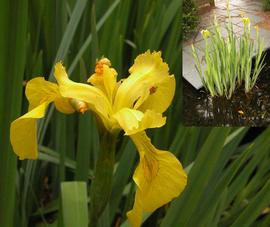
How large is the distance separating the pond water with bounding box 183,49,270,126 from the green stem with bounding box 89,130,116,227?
1.23 feet

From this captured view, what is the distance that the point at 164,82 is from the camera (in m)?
0.46

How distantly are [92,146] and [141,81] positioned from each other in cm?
39

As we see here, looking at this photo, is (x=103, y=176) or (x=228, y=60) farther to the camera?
(x=228, y=60)

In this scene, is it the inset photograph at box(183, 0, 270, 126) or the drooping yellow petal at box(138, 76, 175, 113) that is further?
the inset photograph at box(183, 0, 270, 126)

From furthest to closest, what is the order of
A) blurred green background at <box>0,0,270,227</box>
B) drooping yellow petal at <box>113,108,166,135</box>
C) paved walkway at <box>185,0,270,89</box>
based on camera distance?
paved walkway at <box>185,0,270,89</box>
blurred green background at <box>0,0,270,227</box>
drooping yellow petal at <box>113,108,166,135</box>

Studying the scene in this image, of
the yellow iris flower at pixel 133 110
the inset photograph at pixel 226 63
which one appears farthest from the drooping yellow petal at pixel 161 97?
the inset photograph at pixel 226 63

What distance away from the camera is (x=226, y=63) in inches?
30.3

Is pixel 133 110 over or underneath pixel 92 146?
over

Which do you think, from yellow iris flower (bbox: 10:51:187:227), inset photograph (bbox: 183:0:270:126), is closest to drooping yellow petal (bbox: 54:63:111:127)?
yellow iris flower (bbox: 10:51:187:227)

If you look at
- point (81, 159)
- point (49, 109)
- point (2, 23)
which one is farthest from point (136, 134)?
point (49, 109)

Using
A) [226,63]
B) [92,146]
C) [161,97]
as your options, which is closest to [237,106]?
[226,63]

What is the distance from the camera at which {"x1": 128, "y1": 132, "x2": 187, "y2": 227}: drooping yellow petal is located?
0.36 m

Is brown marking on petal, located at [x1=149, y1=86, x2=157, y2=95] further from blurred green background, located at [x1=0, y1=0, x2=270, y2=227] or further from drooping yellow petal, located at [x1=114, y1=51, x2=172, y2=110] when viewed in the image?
blurred green background, located at [x1=0, y1=0, x2=270, y2=227]

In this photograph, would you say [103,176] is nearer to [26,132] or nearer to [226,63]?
[26,132]
